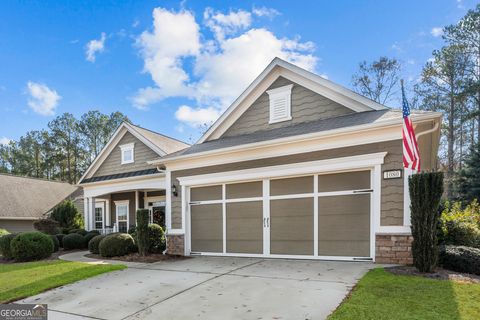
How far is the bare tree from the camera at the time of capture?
950 inches

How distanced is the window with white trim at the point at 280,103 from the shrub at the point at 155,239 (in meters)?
5.54

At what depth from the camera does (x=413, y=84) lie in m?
24.9

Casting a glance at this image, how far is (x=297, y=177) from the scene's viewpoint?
29.2ft

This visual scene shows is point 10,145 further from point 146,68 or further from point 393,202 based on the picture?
point 393,202

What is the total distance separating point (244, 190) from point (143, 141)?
848 cm

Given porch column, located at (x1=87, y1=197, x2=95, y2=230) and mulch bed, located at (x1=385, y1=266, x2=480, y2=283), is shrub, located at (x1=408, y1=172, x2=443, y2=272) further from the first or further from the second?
porch column, located at (x1=87, y1=197, x2=95, y2=230)

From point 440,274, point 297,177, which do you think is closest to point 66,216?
point 297,177

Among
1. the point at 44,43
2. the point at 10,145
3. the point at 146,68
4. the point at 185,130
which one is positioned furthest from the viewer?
the point at 10,145

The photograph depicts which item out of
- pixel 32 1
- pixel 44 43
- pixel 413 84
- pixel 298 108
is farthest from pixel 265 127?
pixel 413 84

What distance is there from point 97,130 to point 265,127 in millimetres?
33659

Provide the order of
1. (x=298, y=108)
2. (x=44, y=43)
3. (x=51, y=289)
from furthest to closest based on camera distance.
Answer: (x=44, y=43) → (x=298, y=108) → (x=51, y=289)

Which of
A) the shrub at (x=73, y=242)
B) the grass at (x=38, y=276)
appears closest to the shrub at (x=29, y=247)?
the grass at (x=38, y=276)

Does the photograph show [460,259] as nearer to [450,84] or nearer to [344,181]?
[344,181]

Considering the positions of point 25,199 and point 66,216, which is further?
point 25,199
